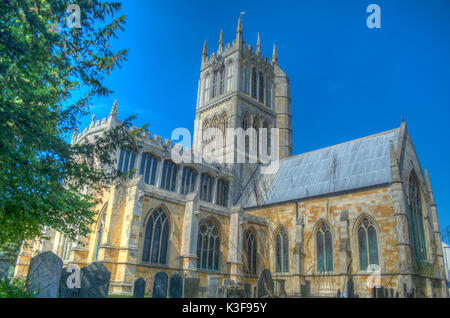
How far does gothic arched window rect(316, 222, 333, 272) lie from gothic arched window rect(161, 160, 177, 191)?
37.8 feet

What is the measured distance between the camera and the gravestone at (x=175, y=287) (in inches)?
390

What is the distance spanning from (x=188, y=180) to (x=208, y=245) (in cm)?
622

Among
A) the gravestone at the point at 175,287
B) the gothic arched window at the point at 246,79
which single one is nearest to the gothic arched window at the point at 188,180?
the gothic arched window at the point at 246,79

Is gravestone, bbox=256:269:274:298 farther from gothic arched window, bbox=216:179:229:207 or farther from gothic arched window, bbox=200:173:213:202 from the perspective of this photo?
gothic arched window, bbox=216:179:229:207

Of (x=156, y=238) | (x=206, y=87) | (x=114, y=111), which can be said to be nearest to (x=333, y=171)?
(x=156, y=238)

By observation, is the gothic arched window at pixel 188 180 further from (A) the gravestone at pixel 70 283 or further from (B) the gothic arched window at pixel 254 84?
(A) the gravestone at pixel 70 283

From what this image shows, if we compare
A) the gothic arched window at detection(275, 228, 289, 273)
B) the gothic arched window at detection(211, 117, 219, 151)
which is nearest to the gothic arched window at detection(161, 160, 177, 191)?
the gothic arched window at detection(275, 228, 289, 273)

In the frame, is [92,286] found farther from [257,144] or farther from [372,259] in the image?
[257,144]

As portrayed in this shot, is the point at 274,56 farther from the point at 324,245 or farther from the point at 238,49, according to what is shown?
the point at 324,245

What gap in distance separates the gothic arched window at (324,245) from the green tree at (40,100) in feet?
54.6

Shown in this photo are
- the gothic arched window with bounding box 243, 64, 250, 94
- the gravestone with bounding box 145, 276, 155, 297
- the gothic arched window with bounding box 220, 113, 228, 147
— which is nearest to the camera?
the gravestone with bounding box 145, 276, 155, 297

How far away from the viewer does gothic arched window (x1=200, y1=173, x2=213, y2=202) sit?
92.9 feet

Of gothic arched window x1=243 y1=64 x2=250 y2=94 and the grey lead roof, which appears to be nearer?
the grey lead roof
